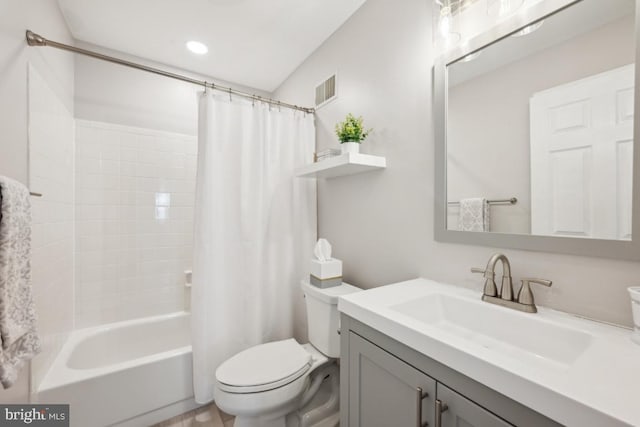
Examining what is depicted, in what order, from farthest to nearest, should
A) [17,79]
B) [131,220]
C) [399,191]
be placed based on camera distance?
1. [131,220]
2. [399,191]
3. [17,79]

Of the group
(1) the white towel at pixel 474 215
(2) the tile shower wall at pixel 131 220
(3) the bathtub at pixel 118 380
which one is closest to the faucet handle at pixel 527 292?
(1) the white towel at pixel 474 215

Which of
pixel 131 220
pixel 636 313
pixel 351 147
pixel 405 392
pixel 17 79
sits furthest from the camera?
pixel 131 220

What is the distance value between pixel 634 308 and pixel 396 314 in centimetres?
59

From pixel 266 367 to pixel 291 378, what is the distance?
145mm

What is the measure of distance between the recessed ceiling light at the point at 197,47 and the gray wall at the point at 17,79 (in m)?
0.76

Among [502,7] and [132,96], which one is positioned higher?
[132,96]

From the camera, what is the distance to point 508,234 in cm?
97

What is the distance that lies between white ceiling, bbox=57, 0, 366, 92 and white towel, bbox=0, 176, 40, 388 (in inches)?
56.5

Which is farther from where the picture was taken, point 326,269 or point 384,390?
point 326,269

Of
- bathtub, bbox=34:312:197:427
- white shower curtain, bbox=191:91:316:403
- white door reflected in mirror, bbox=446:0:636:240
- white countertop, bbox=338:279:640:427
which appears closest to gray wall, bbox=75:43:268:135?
white shower curtain, bbox=191:91:316:403

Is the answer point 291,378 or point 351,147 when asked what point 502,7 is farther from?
point 291,378

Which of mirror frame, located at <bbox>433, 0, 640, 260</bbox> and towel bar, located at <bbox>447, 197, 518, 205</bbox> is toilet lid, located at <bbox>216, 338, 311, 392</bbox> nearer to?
mirror frame, located at <bbox>433, 0, 640, 260</bbox>

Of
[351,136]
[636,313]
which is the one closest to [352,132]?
[351,136]

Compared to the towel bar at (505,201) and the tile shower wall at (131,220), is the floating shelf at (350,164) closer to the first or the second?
the towel bar at (505,201)
